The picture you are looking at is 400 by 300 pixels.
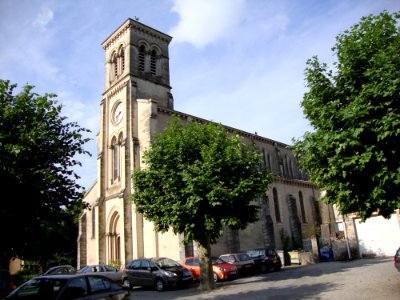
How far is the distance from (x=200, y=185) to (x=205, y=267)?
4128 millimetres

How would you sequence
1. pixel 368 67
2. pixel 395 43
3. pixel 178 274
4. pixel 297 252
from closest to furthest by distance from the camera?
pixel 395 43
pixel 368 67
pixel 178 274
pixel 297 252

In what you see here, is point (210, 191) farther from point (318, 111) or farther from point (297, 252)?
point (297, 252)

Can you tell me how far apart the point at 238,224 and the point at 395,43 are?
10469 mm

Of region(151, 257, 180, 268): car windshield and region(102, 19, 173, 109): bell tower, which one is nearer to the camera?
region(151, 257, 180, 268): car windshield

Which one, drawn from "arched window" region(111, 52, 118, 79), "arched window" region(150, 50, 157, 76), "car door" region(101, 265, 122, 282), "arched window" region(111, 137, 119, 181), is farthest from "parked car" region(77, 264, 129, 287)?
"arched window" region(111, 52, 118, 79)

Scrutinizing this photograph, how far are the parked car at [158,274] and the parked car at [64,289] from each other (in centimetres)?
887

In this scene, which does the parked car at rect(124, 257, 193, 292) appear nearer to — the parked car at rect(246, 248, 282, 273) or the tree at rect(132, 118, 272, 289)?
the tree at rect(132, 118, 272, 289)

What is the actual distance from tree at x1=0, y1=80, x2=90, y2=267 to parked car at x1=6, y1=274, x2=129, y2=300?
2892mm

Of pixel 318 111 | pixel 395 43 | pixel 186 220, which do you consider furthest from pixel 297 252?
pixel 395 43

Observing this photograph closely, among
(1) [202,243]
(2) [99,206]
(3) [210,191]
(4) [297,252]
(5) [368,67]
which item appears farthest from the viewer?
(2) [99,206]

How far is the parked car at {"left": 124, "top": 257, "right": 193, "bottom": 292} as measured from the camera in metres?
17.9

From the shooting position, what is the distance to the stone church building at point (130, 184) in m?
26.4

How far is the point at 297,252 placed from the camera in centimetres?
2841

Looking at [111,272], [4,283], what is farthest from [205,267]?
[4,283]
